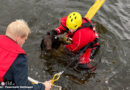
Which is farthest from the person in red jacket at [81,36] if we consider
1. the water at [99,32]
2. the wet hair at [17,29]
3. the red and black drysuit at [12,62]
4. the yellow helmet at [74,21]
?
the red and black drysuit at [12,62]

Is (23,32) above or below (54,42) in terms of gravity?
above

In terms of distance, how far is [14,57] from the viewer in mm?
2109

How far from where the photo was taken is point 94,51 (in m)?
4.48

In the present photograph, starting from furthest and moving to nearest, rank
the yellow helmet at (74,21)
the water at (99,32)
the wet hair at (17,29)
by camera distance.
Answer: the water at (99,32)
the yellow helmet at (74,21)
the wet hair at (17,29)

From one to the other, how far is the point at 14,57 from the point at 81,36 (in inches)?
82.1

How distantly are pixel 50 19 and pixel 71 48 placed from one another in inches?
80.1

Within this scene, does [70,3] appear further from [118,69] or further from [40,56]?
[118,69]

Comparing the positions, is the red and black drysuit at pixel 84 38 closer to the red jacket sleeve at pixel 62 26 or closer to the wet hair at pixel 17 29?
the red jacket sleeve at pixel 62 26

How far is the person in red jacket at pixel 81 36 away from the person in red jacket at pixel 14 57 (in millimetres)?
1698

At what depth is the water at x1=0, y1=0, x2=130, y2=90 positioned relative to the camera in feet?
13.6

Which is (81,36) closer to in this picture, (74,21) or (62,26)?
(74,21)

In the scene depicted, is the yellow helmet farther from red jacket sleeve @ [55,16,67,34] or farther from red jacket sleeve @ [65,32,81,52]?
red jacket sleeve @ [55,16,67,34]

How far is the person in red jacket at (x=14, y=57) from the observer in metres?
2.10

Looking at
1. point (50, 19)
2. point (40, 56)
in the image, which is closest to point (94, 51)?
point (40, 56)
